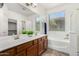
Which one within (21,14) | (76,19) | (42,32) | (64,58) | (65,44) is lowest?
(64,58)

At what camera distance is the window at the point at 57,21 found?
1.31 metres

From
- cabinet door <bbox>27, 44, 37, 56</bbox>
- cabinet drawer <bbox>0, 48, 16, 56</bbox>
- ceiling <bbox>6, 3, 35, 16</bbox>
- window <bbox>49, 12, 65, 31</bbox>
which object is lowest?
cabinet door <bbox>27, 44, 37, 56</bbox>

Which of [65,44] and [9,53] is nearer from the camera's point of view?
[9,53]

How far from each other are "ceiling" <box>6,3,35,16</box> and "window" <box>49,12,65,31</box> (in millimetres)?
339

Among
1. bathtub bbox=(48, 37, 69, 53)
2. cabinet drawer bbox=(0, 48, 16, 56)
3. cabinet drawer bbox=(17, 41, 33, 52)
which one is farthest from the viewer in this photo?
bathtub bbox=(48, 37, 69, 53)

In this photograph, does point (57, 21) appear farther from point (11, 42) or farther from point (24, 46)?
point (11, 42)

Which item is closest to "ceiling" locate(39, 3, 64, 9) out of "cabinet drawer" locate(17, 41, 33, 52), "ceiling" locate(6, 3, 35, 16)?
"ceiling" locate(6, 3, 35, 16)

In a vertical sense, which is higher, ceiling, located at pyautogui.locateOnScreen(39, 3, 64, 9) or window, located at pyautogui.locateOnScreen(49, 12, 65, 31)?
ceiling, located at pyautogui.locateOnScreen(39, 3, 64, 9)

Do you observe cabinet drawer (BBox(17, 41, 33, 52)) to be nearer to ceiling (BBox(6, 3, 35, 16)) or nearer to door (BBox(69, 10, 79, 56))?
ceiling (BBox(6, 3, 35, 16))

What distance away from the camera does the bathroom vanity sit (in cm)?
103

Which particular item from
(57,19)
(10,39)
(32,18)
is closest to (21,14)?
(32,18)

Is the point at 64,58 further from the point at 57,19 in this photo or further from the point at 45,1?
the point at 45,1

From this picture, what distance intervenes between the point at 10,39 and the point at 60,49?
2.60 ft

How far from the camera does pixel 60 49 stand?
1.35 meters
